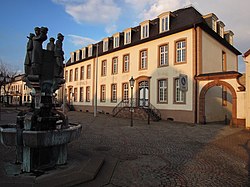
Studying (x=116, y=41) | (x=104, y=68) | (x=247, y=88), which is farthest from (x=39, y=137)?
(x=104, y=68)

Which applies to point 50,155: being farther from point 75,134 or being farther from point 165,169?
point 165,169

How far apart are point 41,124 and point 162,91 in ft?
52.6

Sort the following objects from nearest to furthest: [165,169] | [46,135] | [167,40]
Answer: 1. [46,135]
2. [165,169]
3. [167,40]

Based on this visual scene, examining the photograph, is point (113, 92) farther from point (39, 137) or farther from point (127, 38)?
point (39, 137)

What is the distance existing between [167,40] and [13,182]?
17991 mm

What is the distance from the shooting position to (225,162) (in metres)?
6.02

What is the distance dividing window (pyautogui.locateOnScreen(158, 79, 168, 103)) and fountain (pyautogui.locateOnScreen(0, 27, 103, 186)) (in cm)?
1483

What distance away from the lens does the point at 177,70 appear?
1825 centimetres

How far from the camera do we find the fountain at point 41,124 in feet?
14.3

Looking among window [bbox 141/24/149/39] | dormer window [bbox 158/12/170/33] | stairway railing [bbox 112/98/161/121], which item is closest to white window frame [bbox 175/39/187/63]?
dormer window [bbox 158/12/170/33]

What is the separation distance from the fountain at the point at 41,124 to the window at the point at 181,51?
47.8ft

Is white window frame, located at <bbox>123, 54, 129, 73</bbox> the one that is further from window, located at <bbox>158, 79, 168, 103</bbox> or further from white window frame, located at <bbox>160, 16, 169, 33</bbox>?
white window frame, located at <bbox>160, 16, 169, 33</bbox>

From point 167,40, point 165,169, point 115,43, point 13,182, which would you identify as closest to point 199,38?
point 167,40

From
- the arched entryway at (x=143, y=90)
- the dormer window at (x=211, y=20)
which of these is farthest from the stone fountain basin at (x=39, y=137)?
the dormer window at (x=211, y=20)
